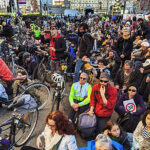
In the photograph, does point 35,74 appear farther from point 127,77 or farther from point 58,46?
point 127,77

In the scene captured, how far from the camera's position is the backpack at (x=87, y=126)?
11.3 ft

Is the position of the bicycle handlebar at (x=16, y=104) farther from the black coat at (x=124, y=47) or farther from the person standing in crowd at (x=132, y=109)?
the black coat at (x=124, y=47)

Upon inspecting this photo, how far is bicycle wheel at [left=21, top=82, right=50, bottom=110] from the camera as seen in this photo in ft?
12.1

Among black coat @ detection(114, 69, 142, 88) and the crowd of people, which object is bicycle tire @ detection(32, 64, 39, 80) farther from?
black coat @ detection(114, 69, 142, 88)

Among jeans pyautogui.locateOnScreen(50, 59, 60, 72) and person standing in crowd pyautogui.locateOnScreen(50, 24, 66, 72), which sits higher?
person standing in crowd pyautogui.locateOnScreen(50, 24, 66, 72)

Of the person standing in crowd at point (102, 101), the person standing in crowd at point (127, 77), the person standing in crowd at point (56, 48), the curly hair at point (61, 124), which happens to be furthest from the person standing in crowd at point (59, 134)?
the person standing in crowd at point (56, 48)

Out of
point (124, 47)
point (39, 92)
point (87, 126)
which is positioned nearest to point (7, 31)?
point (39, 92)

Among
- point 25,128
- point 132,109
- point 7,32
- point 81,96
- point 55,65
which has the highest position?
point 7,32

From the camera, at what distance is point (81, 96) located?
12.9 ft

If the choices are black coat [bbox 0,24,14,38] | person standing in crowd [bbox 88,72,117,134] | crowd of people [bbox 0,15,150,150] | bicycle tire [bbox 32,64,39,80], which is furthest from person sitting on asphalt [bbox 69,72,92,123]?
black coat [bbox 0,24,14,38]

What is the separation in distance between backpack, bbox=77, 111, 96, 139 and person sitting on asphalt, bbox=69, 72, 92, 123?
1.03 ft

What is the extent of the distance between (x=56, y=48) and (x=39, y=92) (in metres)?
1.61

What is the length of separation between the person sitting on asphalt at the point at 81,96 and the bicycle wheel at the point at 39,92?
2.42 feet

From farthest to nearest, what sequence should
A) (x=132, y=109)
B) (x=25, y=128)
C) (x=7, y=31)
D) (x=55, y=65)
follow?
(x=7, y=31) < (x=55, y=65) < (x=132, y=109) < (x=25, y=128)
